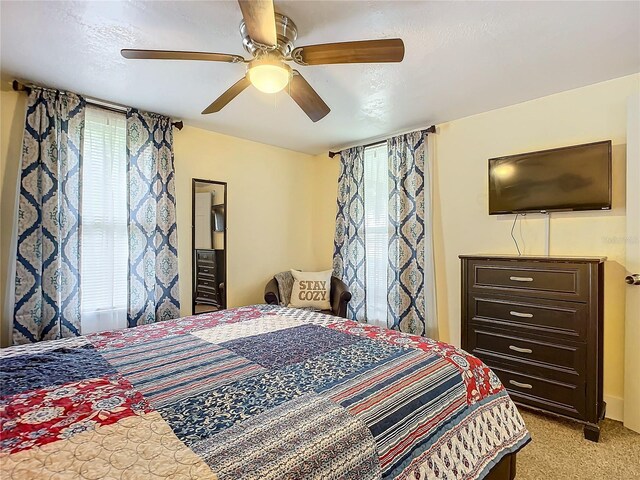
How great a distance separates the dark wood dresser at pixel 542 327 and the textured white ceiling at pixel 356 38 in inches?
51.8

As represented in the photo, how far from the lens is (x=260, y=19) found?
137cm

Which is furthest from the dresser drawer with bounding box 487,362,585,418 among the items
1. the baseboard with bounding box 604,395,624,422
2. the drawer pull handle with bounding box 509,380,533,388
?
the baseboard with bounding box 604,395,624,422

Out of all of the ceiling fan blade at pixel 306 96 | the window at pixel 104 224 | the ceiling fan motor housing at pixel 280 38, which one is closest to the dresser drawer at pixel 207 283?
the window at pixel 104 224

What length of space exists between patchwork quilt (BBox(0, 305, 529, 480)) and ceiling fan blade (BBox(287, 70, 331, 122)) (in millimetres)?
1435

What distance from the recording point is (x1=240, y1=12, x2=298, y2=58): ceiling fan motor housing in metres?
1.72

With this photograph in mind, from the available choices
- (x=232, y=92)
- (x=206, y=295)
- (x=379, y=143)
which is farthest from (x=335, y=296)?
(x=232, y=92)

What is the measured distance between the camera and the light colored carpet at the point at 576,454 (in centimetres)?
188

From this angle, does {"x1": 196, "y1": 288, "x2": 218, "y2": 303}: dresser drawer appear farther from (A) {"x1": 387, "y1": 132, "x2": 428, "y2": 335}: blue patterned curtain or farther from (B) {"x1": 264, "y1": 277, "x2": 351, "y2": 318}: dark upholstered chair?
(A) {"x1": 387, "y1": 132, "x2": 428, "y2": 335}: blue patterned curtain

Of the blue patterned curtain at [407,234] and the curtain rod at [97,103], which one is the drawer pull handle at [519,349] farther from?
the curtain rod at [97,103]

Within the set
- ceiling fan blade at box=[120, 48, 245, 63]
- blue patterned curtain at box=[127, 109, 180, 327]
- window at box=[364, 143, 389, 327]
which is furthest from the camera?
window at box=[364, 143, 389, 327]

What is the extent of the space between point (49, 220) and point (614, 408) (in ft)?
14.3

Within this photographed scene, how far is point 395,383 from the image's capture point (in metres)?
1.34

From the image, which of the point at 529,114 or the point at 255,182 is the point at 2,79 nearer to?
the point at 255,182

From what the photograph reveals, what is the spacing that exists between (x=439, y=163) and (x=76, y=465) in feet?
11.2
